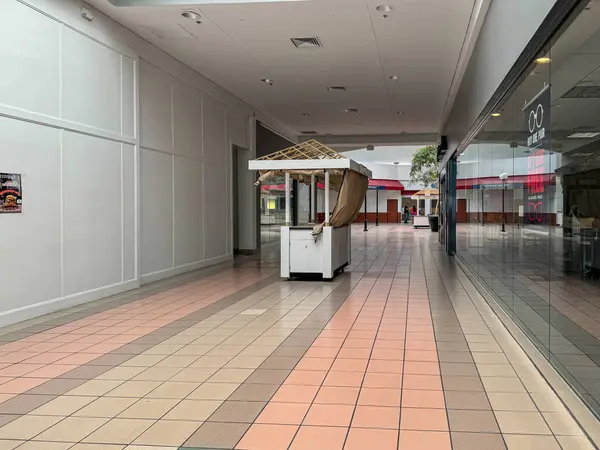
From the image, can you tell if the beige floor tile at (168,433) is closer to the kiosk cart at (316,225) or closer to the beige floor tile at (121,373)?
the beige floor tile at (121,373)

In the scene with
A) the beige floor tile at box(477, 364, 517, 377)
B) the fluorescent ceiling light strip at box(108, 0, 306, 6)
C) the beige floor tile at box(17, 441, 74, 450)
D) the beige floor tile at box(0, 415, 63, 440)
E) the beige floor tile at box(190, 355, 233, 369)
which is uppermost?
the fluorescent ceiling light strip at box(108, 0, 306, 6)

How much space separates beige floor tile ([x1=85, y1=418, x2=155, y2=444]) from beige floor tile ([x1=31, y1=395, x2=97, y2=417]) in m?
0.39

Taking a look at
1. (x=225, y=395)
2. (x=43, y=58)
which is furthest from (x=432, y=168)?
(x=225, y=395)

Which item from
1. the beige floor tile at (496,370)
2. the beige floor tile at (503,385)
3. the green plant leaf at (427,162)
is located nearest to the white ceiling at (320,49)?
the beige floor tile at (496,370)

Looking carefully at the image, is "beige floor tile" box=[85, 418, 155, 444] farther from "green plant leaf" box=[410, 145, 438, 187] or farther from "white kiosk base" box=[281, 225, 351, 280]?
"green plant leaf" box=[410, 145, 438, 187]

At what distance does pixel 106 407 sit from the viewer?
3461 millimetres

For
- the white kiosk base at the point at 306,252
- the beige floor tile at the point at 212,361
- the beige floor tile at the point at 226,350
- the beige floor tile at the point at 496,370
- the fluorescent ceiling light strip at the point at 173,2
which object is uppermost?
the fluorescent ceiling light strip at the point at 173,2

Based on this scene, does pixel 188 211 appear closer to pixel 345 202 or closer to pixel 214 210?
pixel 214 210

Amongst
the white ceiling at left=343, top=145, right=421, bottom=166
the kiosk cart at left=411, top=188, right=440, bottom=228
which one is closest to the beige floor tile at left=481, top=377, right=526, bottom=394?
the kiosk cart at left=411, top=188, right=440, bottom=228

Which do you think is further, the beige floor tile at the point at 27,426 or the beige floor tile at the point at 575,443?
the beige floor tile at the point at 27,426

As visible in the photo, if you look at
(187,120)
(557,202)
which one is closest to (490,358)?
(557,202)

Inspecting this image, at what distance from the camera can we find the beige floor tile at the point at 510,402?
335cm

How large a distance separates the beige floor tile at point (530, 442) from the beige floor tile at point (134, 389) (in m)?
2.30

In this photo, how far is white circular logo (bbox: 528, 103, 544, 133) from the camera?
4.28 metres
